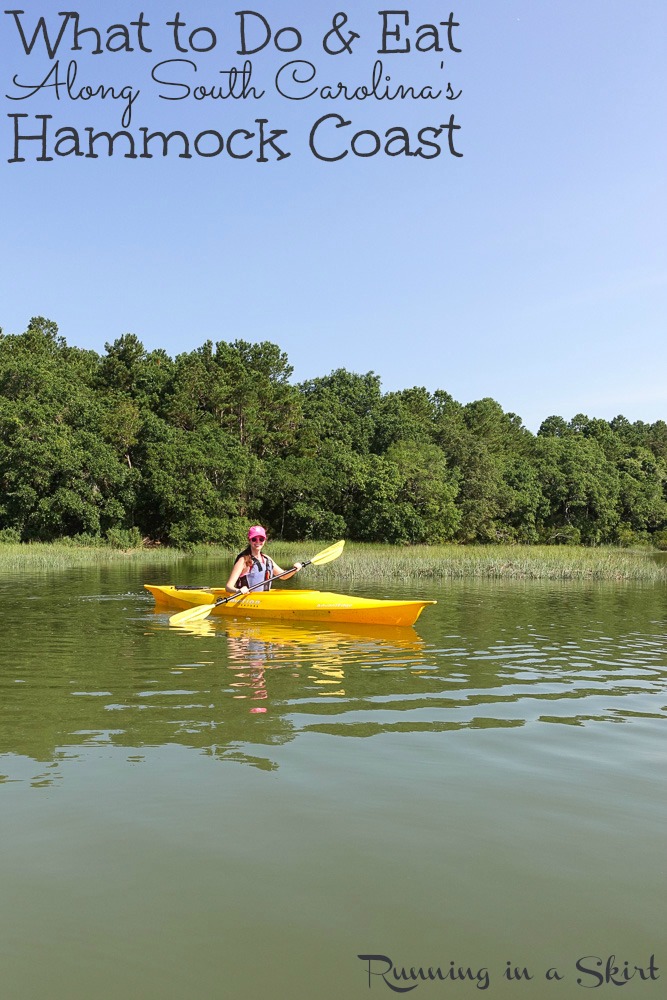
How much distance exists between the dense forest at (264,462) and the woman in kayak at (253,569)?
30698 millimetres

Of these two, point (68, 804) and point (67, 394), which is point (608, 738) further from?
point (67, 394)

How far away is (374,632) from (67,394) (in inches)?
1492

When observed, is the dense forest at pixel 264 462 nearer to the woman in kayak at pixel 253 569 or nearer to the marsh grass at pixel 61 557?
the marsh grass at pixel 61 557

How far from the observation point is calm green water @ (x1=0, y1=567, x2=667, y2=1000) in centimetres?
249

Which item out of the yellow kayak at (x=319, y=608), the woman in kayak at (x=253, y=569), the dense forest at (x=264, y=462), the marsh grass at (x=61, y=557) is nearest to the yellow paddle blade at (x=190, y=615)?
the yellow kayak at (x=319, y=608)

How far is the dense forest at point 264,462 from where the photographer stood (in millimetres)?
41781

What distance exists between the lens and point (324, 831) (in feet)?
Answer: 11.3

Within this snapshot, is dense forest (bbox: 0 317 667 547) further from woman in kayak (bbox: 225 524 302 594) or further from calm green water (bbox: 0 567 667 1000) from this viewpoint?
calm green water (bbox: 0 567 667 1000)

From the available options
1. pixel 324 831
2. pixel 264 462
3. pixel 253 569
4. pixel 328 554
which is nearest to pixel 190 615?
pixel 253 569

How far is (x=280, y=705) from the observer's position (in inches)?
230

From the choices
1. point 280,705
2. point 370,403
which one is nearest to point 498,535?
point 370,403

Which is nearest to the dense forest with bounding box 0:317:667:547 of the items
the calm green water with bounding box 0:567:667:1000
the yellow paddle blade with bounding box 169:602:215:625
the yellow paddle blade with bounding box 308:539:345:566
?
the yellow paddle blade with bounding box 308:539:345:566

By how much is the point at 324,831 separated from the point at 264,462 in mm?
46003

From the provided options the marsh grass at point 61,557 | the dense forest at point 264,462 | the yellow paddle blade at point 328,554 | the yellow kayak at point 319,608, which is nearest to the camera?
the yellow kayak at point 319,608
